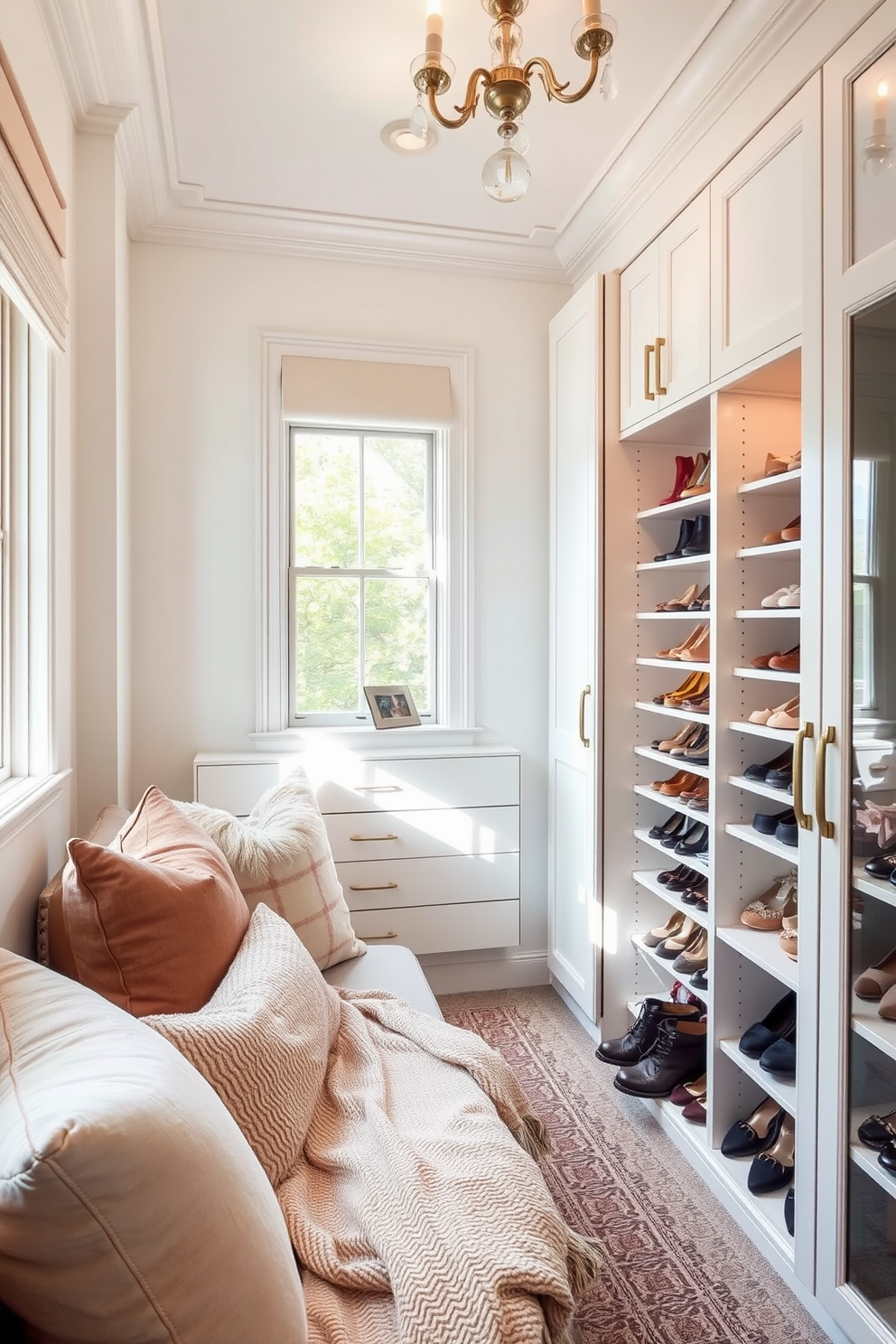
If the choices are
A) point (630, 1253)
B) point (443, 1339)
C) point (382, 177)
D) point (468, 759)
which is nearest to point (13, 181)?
point (382, 177)

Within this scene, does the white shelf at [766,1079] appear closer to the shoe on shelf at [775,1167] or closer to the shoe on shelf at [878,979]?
the shoe on shelf at [775,1167]

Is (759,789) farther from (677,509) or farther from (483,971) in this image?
(483,971)

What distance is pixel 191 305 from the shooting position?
112 inches

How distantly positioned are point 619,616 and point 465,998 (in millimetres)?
1523

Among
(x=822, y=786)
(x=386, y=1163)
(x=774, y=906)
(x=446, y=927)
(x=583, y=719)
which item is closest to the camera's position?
(x=386, y=1163)

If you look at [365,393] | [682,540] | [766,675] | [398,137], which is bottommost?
[766,675]

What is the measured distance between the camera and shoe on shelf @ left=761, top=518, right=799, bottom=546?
183cm

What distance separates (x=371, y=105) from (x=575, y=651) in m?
1.70

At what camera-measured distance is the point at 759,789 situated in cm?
190

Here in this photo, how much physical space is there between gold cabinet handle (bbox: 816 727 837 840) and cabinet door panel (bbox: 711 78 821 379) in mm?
839

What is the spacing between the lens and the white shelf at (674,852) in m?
2.19

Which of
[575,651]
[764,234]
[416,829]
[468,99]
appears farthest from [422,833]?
[468,99]

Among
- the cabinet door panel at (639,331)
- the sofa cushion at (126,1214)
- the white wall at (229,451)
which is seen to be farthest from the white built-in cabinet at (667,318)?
the sofa cushion at (126,1214)

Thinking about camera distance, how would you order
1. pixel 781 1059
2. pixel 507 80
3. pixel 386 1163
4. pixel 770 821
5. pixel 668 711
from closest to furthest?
pixel 386 1163 → pixel 507 80 → pixel 781 1059 → pixel 770 821 → pixel 668 711
